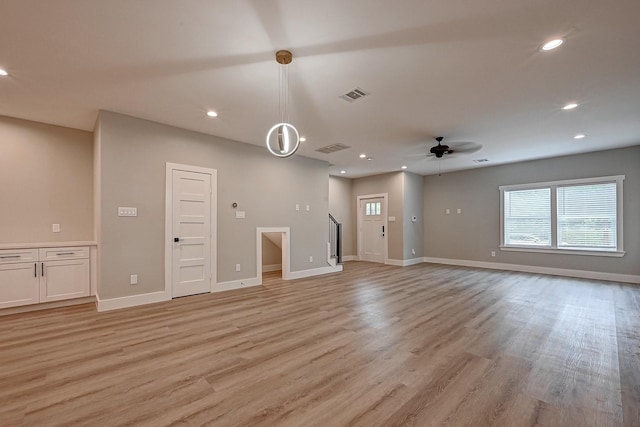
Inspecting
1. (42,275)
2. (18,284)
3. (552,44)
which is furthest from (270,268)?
(552,44)

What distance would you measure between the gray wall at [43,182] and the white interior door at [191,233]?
5.68 ft

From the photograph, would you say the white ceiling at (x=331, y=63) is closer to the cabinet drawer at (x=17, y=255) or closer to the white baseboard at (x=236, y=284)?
the cabinet drawer at (x=17, y=255)

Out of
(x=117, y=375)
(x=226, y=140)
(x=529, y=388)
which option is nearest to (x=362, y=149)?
(x=226, y=140)

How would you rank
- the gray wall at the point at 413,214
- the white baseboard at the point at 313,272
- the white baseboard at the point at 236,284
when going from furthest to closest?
the gray wall at the point at 413,214 < the white baseboard at the point at 313,272 < the white baseboard at the point at 236,284

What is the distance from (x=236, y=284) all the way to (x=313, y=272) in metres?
2.03

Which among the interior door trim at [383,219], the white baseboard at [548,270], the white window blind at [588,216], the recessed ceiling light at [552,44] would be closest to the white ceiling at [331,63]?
the recessed ceiling light at [552,44]

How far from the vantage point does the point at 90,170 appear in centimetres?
498

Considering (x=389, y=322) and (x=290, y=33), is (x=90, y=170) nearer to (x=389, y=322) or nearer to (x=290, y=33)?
(x=290, y=33)

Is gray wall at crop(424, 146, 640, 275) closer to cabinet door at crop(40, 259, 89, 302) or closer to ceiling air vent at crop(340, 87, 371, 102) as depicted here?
ceiling air vent at crop(340, 87, 371, 102)

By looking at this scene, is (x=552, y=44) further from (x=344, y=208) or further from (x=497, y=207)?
(x=344, y=208)

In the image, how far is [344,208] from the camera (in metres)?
9.65

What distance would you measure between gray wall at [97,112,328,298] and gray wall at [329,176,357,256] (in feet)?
7.57

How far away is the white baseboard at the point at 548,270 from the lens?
5.94 m

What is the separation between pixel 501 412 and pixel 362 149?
16.9 feet
